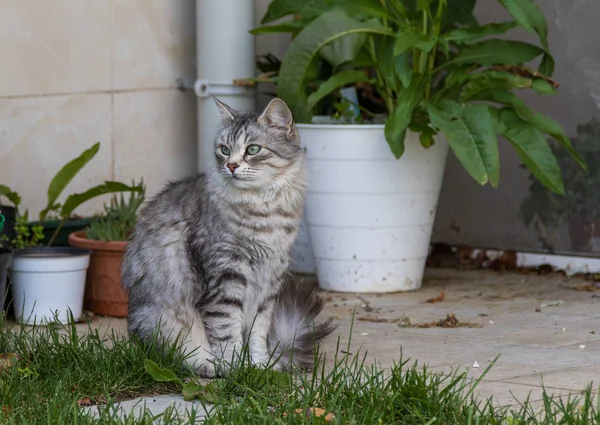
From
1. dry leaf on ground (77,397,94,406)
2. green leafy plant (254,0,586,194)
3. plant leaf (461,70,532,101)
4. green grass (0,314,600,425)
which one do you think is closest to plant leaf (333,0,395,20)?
green leafy plant (254,0,586,194)

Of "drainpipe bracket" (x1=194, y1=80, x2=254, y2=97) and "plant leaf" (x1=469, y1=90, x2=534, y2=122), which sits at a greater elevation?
"drainpipe bracket" (x1=194, y1=80, x2=254, y2=97)

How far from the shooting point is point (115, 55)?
544cm

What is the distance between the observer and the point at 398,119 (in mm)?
4828

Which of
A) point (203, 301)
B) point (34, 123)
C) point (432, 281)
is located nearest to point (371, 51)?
point (432, 281)

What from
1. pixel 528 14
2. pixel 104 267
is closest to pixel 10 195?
pixel 104 267

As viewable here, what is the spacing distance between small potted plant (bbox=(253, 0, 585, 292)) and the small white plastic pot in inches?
53.3

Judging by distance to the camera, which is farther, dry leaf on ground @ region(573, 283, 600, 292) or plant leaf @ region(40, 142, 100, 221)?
Answer: dry leaf on ground @ region(573, 283, 600, 292)

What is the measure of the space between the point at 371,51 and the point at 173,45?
1.23 meters

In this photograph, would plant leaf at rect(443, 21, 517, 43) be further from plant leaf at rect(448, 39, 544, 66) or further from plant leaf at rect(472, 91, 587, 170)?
plant leaf at rect(472, 91, 587, 170)

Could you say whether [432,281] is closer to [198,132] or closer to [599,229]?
[599,229]

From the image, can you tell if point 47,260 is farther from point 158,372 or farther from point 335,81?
point 335,81

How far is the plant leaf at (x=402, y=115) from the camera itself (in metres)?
4.82

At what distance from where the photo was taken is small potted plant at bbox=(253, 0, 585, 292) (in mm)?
4863

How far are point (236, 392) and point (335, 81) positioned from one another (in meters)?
2.43
